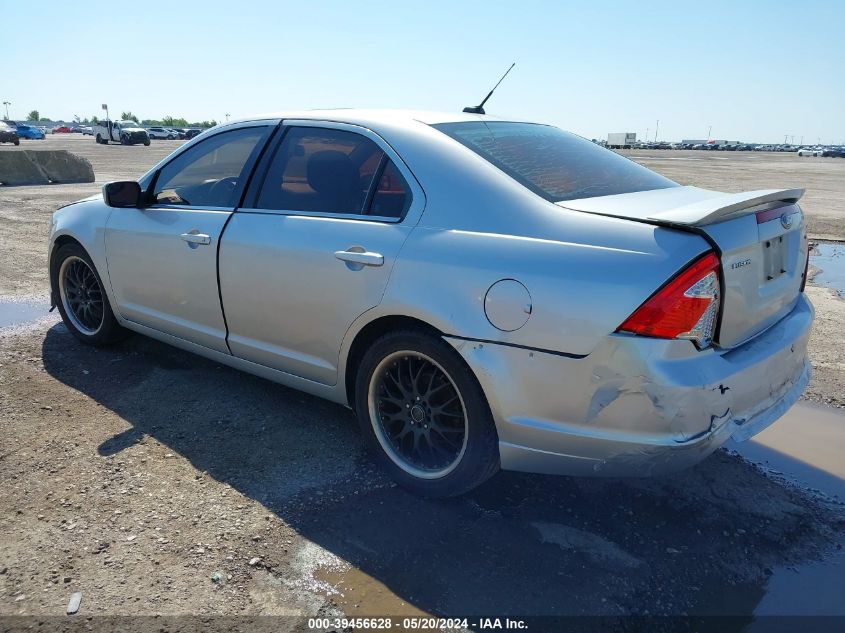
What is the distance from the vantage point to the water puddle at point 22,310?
5531mm

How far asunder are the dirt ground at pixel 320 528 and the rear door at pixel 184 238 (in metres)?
0.56

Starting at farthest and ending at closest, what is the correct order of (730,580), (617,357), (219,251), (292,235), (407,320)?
(219,251) → (292,235) → (407,320) → (730,580) → (617,357)

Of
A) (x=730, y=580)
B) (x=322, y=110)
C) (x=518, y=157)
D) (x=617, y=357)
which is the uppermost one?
(x=322, y=110)

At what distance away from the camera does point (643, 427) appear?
2.40 meters

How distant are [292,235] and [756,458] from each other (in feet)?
8.71

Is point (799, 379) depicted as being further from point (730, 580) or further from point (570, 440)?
point (570, 440)

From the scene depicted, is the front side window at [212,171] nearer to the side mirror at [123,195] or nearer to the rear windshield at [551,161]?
the side mirror at [123,195]

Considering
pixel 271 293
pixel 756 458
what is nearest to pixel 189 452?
pixel 271 293

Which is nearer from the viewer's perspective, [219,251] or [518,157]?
[518,157]

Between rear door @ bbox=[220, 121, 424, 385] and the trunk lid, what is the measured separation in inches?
32.7

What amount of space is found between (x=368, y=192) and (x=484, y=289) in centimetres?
91

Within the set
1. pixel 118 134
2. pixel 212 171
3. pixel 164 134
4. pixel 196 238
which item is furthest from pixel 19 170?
pixel 164 134

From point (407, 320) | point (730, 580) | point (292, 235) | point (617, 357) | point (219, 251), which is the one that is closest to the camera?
point (617, 357)

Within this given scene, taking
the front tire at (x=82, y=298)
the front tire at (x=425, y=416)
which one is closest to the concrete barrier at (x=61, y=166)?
the front tire at (x=82, y=298)
